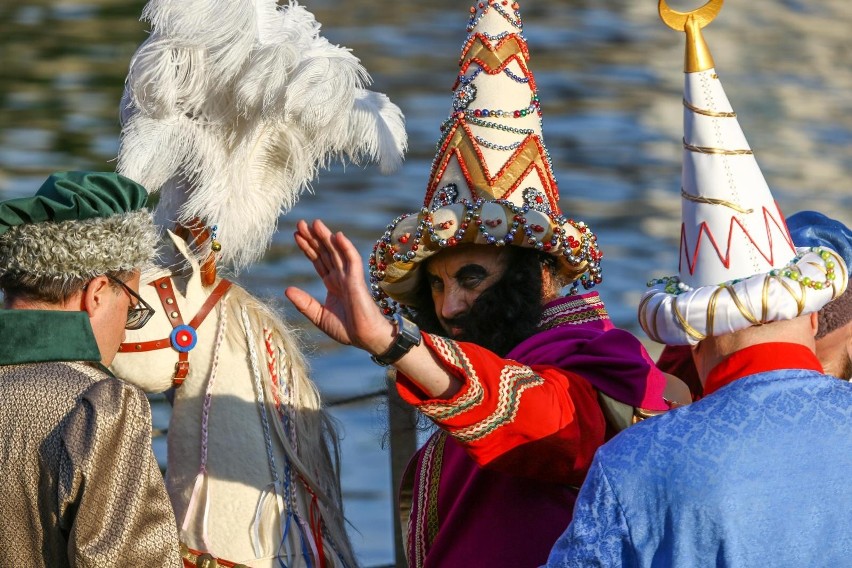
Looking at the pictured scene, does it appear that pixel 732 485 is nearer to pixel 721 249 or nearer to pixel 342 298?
pixel 721 249

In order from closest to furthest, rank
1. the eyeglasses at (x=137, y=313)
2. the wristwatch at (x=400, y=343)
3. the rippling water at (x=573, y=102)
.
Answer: the wristwatch at (x=400, y=343) < the eyeglasses at (x=137, y=313) < the rippling water at (x=573, y=102)

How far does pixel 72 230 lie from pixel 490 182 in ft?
3.03

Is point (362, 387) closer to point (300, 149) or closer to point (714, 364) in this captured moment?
point (300, 149)

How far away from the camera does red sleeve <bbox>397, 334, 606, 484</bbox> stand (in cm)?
259

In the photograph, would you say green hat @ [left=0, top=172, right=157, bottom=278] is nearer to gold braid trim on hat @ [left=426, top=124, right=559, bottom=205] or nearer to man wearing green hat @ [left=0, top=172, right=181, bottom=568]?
man wearing green hat @ [left=0, top=172, right=181, bottom=568]

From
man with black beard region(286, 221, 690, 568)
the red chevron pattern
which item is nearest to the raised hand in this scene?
man with black beard region(286, 221, 690, 568)

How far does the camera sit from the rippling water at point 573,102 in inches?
461

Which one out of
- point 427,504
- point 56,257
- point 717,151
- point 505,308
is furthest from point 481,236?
point 56,257

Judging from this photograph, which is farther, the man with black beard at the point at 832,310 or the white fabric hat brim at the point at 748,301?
the man with black beard at the point at 832,310

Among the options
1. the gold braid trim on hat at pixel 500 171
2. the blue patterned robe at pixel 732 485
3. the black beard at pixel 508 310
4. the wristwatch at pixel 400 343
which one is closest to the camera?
the blue patterned robe at pixel 732 485

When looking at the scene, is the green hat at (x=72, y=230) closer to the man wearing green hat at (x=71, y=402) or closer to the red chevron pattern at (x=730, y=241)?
the man wearing green hat at (x=71, y=402)

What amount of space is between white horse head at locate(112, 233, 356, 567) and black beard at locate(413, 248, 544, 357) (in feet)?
1.53

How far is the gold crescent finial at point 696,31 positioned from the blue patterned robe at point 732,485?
53cm

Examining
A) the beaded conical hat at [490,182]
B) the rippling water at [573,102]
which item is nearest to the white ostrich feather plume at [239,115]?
the beaded conical hat at [490,182]
